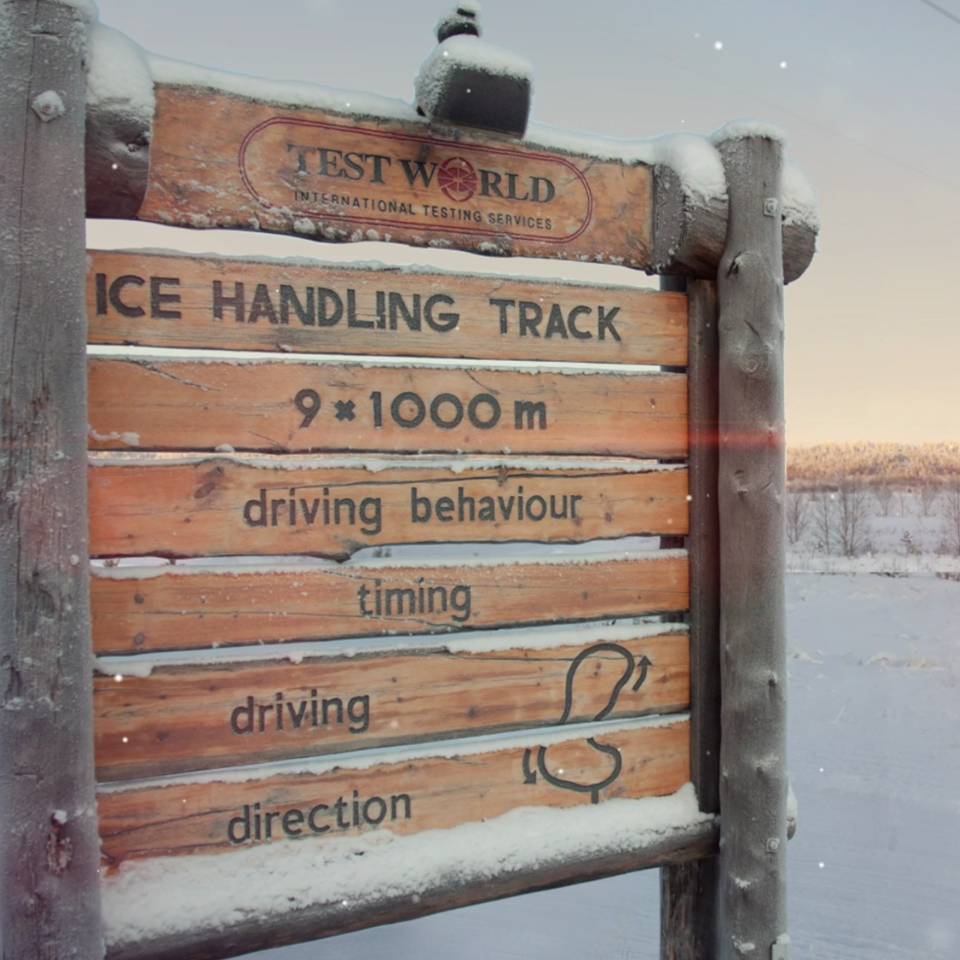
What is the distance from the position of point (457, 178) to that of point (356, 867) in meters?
2.04

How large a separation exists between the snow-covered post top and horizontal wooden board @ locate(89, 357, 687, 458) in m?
0.75

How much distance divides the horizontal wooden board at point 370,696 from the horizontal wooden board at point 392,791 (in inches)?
2.2

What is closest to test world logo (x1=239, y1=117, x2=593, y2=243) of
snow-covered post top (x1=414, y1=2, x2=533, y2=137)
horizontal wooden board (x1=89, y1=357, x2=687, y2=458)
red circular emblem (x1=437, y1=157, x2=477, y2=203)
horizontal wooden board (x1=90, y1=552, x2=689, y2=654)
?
red circular emblem (x1=437, y1=157, x2=477, y2=203)

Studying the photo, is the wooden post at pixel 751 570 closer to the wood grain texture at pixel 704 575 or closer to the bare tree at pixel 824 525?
the wood grain texture at pixel 704 575

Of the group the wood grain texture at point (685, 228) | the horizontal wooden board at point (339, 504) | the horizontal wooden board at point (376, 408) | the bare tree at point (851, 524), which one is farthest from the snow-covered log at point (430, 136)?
the bare tree at point (851, 524)

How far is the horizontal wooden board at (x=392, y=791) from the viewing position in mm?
2199

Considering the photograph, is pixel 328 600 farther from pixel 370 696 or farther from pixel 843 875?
pixel 843 875

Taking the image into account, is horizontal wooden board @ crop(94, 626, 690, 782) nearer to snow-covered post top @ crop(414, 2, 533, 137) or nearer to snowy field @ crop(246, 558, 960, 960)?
snow-covered post top @ crop(414, 2, 533, 137)

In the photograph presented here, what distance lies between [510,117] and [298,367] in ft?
3.26

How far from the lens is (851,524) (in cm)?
3262

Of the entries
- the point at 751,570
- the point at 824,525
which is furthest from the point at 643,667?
the point at 824,525

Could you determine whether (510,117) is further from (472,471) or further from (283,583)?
(283,583)

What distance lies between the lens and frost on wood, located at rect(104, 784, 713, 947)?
83.7 inches

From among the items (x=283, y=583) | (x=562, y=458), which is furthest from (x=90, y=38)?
(x=562, y=458)
